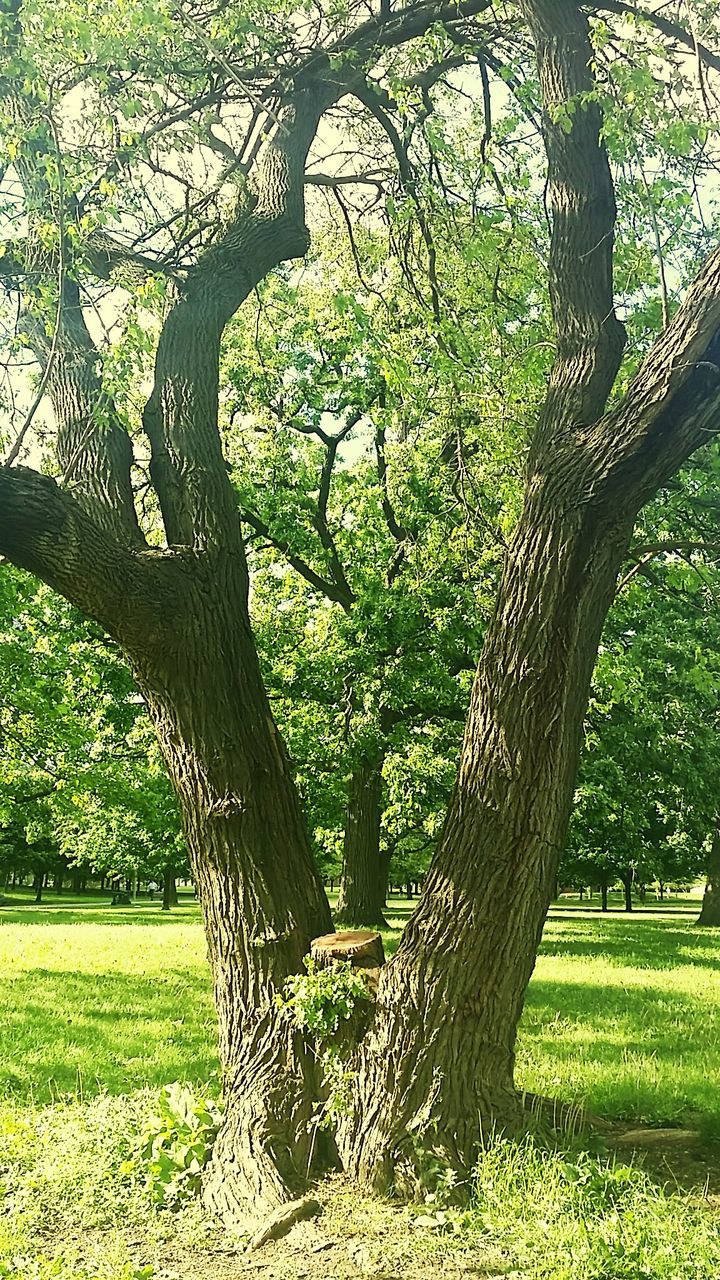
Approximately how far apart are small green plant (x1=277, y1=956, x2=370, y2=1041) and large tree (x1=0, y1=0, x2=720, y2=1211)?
0.14 m

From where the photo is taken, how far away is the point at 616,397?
796 centimetres

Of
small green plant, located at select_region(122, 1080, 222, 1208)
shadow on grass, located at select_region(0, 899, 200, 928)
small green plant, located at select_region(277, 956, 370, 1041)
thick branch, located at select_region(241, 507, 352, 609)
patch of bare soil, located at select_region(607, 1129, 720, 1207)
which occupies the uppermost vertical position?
thick branch, located at select_region(241, 507, 352, 609)

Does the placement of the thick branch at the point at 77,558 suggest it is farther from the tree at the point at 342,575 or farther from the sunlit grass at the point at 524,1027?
the tree at the point at 342,575

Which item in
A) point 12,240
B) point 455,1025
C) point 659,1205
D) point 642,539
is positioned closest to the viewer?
point 659,1205

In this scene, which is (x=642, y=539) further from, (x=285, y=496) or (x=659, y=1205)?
(x=285, y=496)

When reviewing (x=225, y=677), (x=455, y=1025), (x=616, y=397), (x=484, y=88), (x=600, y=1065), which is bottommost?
(x=600, y=1065)

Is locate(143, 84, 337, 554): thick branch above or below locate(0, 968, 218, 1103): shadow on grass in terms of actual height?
above

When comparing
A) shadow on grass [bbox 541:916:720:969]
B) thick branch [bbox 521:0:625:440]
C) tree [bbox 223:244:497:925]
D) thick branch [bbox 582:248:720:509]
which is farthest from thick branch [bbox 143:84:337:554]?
shadow on grass [bbox 541:916:720:969]

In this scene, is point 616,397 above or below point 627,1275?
above

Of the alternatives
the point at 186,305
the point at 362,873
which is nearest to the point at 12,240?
the point at 186,305

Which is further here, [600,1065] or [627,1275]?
[600,1065]

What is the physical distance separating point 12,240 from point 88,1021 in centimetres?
749

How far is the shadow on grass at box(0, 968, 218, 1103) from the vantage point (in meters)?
7.20

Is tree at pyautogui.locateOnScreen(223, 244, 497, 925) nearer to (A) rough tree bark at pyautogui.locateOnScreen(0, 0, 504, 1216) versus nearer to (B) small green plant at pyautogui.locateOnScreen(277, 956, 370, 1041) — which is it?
(A) rough tree bark at pyautogui.locateOnScreen(0, 0, 504, 1216)
